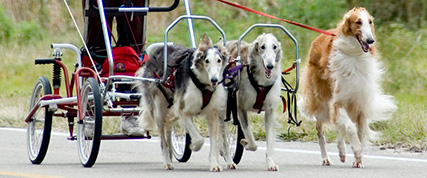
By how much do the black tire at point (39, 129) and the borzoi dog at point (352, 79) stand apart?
2719 millimetres

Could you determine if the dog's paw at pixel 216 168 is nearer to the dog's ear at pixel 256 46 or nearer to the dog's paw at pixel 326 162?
the dog's ear at pixel 256 46

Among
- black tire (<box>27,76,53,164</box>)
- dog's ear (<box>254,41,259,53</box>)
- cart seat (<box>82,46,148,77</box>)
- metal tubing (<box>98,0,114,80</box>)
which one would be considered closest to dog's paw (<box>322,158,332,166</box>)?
dog's ear (<box>254,41,259,53</box>)

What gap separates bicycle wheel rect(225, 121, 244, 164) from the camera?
8797 mm

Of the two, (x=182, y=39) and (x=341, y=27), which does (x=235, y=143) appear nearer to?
(x=341, y=27)

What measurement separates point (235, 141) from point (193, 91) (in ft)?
5.52

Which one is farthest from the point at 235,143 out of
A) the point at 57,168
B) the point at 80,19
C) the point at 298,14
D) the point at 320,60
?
the point at 80,19

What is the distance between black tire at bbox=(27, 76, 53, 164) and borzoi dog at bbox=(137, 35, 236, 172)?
1055 millimetres

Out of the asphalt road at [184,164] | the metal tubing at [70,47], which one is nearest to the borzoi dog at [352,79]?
the asphalt road at [184,164]

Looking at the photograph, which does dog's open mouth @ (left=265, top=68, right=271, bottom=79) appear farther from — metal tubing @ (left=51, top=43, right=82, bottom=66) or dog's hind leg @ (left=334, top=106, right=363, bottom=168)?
metal tubing @ (left=51, top=43, right=82, bottom=66)

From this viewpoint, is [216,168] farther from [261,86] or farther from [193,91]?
[261,86]

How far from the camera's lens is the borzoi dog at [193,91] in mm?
7941

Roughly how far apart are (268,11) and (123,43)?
9.09m

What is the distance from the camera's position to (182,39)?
1903cm

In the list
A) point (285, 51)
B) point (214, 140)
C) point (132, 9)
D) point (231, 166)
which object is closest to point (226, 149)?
point (231, 166)
